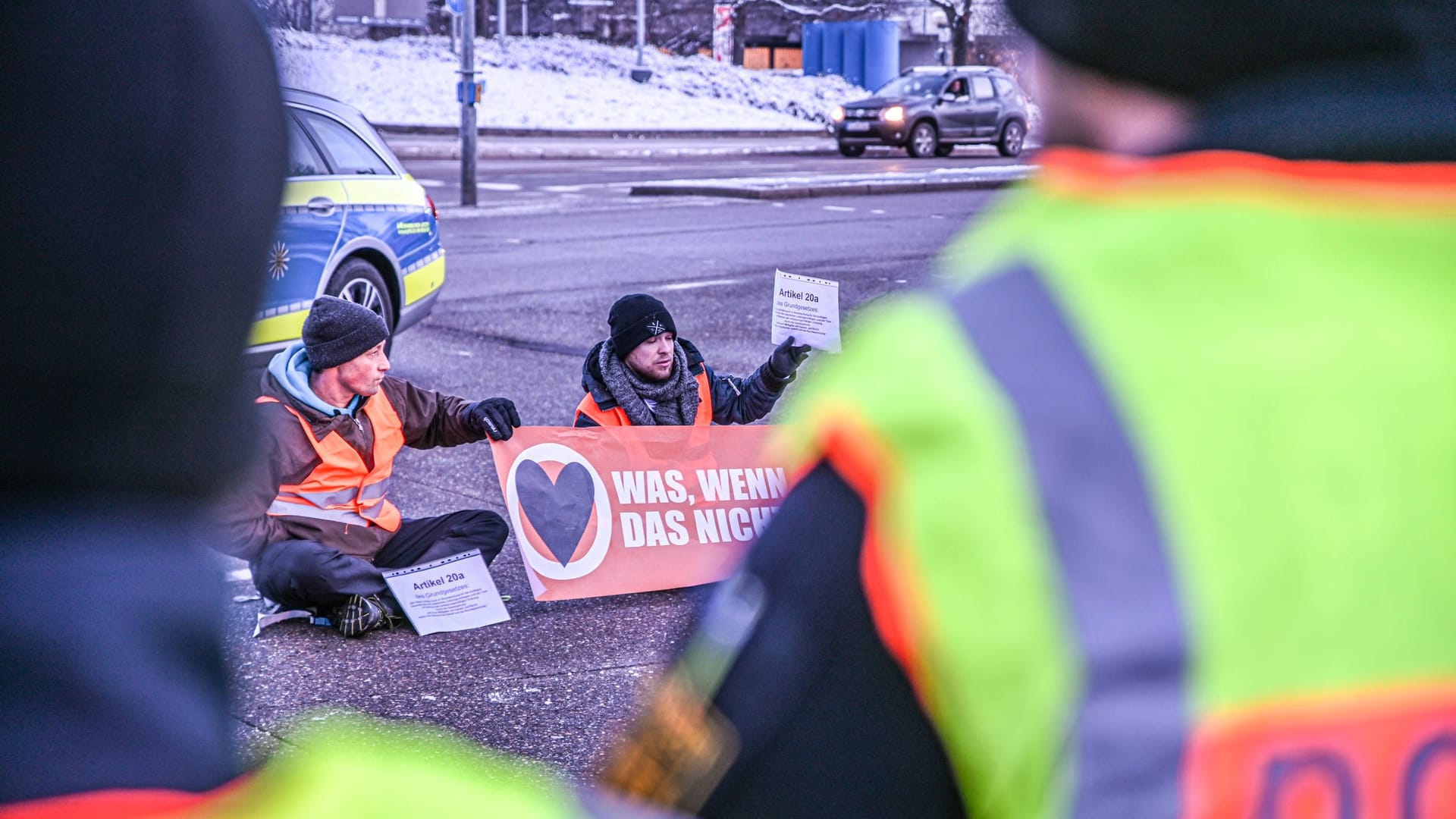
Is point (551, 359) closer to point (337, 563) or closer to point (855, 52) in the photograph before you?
point (337, 563)

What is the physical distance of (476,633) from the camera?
4891 millimetres

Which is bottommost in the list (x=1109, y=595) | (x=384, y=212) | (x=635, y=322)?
(x=635, y=322)

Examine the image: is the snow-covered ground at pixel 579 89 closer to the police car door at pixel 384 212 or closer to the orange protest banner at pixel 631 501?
the police car door at pixel 384 212

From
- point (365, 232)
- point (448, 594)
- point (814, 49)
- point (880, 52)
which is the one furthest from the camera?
point (814, 49)

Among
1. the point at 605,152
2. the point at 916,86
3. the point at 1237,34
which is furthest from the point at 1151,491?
the point at 605,152

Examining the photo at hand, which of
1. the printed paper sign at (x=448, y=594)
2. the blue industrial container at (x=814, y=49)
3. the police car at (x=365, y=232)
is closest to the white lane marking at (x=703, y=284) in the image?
the police car at (x=365, y=232)

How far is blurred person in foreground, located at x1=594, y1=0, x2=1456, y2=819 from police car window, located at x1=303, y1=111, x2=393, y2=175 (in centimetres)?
746

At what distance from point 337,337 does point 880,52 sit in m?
42.2

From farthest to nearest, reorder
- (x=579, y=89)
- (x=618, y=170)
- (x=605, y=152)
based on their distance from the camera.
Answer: (x=579, y=89), (x=605, y=152), (x=618, y=170)

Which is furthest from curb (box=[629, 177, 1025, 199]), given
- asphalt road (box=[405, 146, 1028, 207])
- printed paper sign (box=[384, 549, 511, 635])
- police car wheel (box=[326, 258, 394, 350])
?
printed paper sign (box=[384, 549, 511, 635])

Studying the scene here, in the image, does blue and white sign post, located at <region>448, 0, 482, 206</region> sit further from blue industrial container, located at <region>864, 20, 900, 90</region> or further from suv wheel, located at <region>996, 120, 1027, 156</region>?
blue industrial container, located at <region>864, 20, 900, 90</region>

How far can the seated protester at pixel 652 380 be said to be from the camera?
18.0 feet

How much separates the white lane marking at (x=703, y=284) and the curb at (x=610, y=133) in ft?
58.1

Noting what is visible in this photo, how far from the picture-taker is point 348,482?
5.18m
